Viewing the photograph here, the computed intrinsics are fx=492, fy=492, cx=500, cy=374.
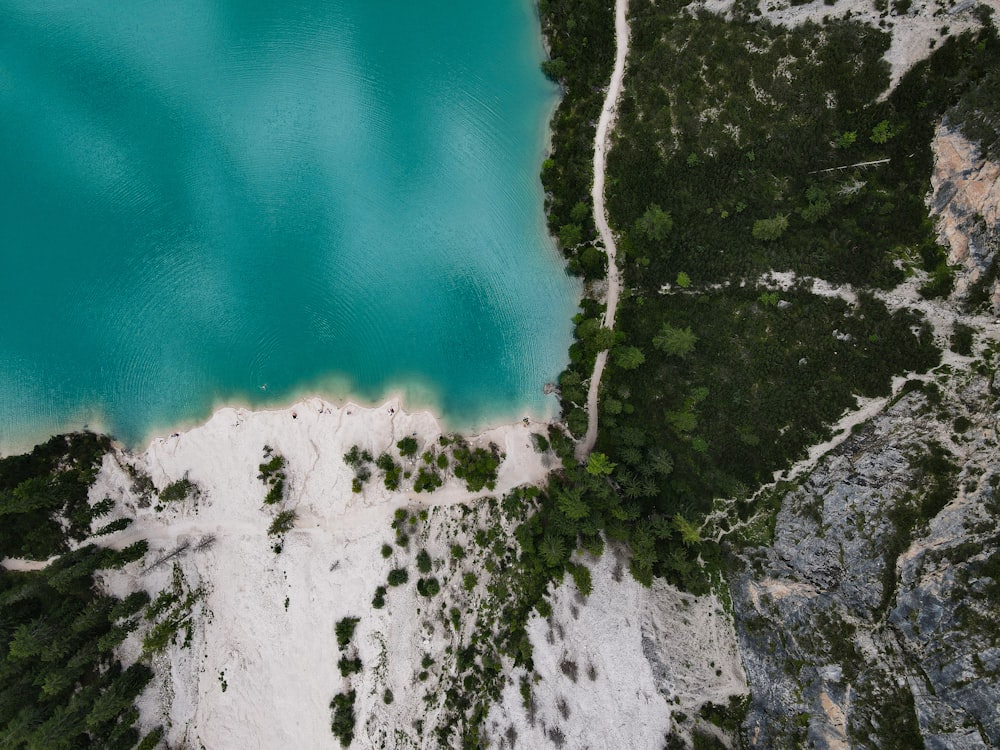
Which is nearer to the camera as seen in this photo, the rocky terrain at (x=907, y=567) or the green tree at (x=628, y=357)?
the rocky terrain at (x=907, y=567)

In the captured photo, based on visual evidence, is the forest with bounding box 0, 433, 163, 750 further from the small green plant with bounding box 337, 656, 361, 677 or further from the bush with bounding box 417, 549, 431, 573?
the bush with bounding box 417, 549, 431, 573

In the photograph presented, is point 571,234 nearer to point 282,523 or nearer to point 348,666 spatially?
point 282,523

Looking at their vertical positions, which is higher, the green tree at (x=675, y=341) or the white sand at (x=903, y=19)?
the white sand at (x=903, y=19)

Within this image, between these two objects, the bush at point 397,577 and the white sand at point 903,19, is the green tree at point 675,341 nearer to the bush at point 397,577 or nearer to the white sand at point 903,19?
the white sand at point 903,19

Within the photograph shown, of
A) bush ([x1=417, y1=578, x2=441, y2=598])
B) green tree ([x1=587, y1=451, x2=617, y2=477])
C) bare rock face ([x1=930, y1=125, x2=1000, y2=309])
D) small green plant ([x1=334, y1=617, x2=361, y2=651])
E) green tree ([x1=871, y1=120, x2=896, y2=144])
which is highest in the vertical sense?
green tree ([x1=871, y1=120, x2=896, y2=144])

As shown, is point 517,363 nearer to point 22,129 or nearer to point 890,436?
point 890,436

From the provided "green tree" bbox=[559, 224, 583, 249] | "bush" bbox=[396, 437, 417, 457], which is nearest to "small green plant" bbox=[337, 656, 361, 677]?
"bush" bbox=[396, 437, 417, 457]

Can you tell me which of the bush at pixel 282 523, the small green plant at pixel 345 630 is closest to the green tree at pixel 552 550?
the small green plant at pixel 345 630

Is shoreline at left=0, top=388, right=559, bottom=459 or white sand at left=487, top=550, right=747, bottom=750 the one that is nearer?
white sand at left=487, top=550, right=747, bottom=750
